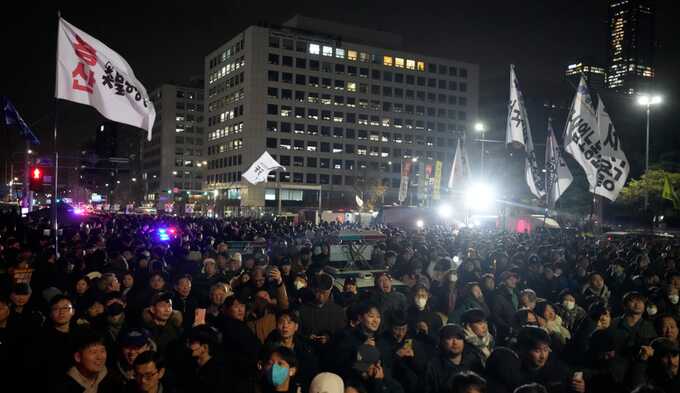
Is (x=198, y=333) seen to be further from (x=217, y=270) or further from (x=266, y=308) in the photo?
(x=217, y=270)

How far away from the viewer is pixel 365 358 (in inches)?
171

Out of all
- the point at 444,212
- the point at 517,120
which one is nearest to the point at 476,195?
the point at 444,212

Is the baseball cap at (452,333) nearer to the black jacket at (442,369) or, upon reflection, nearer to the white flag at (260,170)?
the black jacket at (442,369)

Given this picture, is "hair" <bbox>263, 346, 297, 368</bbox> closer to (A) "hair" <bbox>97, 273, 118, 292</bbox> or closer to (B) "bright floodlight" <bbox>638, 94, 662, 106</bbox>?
(A) "hair" <bbox>97, 273, 118, 292</bbox>

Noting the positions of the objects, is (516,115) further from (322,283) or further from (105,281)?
(105,281)

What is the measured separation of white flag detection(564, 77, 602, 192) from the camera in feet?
54.9

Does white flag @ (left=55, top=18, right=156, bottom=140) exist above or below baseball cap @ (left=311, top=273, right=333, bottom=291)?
above

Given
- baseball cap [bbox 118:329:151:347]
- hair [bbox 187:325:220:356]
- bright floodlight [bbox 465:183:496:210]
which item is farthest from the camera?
bright floodlight [bbox 465:183:496:210]

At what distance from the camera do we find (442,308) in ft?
25.8

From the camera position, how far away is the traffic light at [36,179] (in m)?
15.8

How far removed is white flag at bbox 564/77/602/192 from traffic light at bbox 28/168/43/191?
1728cm

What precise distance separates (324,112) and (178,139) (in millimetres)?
40833

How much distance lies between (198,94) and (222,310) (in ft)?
373

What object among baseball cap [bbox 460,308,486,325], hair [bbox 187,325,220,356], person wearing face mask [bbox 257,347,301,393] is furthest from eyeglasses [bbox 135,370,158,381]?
baseball cap [bbox 460,308,486,325]
